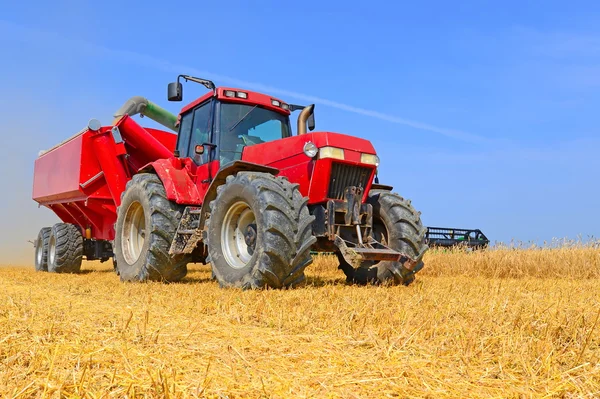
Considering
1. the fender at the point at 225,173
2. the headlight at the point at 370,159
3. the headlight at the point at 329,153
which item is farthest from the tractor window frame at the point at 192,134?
the headlight at the point at 370,159

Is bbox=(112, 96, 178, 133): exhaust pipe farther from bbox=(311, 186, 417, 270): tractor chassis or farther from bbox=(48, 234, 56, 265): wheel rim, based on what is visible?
bbox=(311, 186, 417, 270): tractor chassis

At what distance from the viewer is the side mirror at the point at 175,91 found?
6340 mm

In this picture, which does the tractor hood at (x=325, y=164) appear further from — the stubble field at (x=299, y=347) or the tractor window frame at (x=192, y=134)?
the stubble field at (x=299, y=347)

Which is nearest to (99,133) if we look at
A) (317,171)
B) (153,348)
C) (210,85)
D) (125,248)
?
(125,248)

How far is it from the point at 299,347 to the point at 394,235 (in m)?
3.61

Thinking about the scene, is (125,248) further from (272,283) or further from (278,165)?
(272,283)

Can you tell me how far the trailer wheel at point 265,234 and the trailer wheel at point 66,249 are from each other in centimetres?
549

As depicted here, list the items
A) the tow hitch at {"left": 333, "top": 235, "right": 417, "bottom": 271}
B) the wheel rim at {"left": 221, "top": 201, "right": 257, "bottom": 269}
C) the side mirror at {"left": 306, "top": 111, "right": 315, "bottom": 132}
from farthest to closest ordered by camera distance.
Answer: the side mirror at {"left": 306, "top": 111, "right": 315, "bottom": 132}
the wheel rim at {"left": 221, "top": 201, "right": 257, "bottom": 269}
the tow hitch at {"left": 333, "top": 235, "right": 417, "bottom": 271}

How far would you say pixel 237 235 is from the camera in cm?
584

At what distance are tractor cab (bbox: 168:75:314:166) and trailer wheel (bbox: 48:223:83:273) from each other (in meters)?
4.26

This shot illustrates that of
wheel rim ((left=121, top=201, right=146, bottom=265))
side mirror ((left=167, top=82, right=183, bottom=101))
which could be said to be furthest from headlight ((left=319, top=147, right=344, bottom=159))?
wheel rim ((left=121, top=201, right=146, bottom=265))

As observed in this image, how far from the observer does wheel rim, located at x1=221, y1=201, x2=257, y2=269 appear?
5.68 m

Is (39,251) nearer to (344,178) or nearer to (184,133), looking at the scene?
(184,133)

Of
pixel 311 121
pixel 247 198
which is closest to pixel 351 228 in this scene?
pixel 247 198
